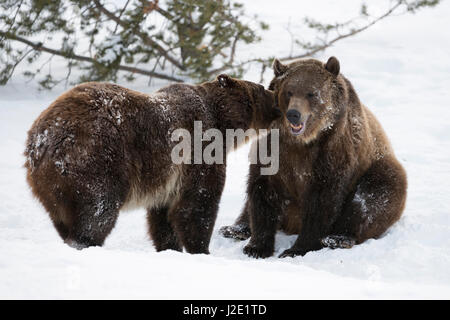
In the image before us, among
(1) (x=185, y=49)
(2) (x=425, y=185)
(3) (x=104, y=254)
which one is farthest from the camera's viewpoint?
(1) (x=185, y=49)

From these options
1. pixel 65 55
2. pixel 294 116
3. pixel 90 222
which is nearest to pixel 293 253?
pixel 294 116

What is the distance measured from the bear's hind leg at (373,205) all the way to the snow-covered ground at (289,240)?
0.19 metres

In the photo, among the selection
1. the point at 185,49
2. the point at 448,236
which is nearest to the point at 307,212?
the point at 448,236

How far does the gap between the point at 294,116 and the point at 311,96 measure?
11.9 inches

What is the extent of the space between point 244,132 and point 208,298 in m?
3.16

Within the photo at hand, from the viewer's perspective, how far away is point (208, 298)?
11.0 feet

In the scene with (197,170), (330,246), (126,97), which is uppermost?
(126,97)

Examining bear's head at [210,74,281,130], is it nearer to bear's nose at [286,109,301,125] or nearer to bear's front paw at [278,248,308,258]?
bear's nose at [286,109,301,125]

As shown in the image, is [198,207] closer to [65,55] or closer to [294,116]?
[294,116]

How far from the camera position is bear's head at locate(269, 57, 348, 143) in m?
5.68

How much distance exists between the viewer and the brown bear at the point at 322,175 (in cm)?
581

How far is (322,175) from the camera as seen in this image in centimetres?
589

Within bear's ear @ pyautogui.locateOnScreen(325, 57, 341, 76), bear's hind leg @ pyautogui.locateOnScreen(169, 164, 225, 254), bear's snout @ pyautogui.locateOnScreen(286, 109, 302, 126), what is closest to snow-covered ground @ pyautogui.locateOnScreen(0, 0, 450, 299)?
bear's hind leg @ pyautogui.locateOnScreen(169, 164, 225, 254)

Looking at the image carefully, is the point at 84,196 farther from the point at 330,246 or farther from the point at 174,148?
the point at 330,246
